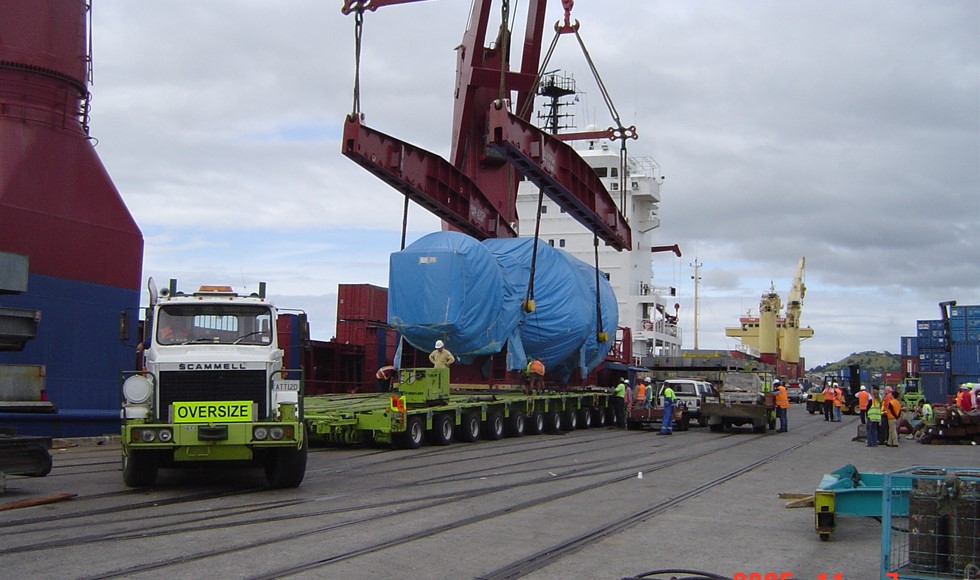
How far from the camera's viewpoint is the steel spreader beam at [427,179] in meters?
21.8

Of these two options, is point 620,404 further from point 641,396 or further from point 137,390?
point 137,390

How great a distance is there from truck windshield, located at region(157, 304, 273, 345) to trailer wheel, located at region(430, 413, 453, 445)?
7664mm

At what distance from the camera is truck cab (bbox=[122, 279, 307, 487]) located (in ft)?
38.0

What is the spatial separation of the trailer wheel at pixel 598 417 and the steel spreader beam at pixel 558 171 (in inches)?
205

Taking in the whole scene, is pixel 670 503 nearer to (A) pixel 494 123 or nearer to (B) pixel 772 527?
(B) pixel 772 527

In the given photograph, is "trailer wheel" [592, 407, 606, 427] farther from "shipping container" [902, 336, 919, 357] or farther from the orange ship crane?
"shipping container" [902, 336, 919, 357]

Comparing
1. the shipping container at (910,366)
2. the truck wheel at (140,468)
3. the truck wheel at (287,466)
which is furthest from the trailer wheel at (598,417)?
the shipping container at (910,366)

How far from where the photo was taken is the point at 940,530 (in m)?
6.87

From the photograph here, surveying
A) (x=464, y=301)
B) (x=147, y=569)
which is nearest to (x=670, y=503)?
(x=147, y=569)

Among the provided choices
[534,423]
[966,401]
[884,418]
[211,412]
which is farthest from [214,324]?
[966,401]

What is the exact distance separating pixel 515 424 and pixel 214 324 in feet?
39.8

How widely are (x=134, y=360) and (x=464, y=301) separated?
745 centimetres

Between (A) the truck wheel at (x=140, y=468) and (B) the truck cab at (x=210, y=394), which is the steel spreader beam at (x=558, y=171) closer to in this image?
(B) the truck cab at (x=210, y=394)

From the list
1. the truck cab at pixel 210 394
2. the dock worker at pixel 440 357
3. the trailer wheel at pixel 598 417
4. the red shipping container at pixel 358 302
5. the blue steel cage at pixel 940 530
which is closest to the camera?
the blue steel cage at pixel 940 530
